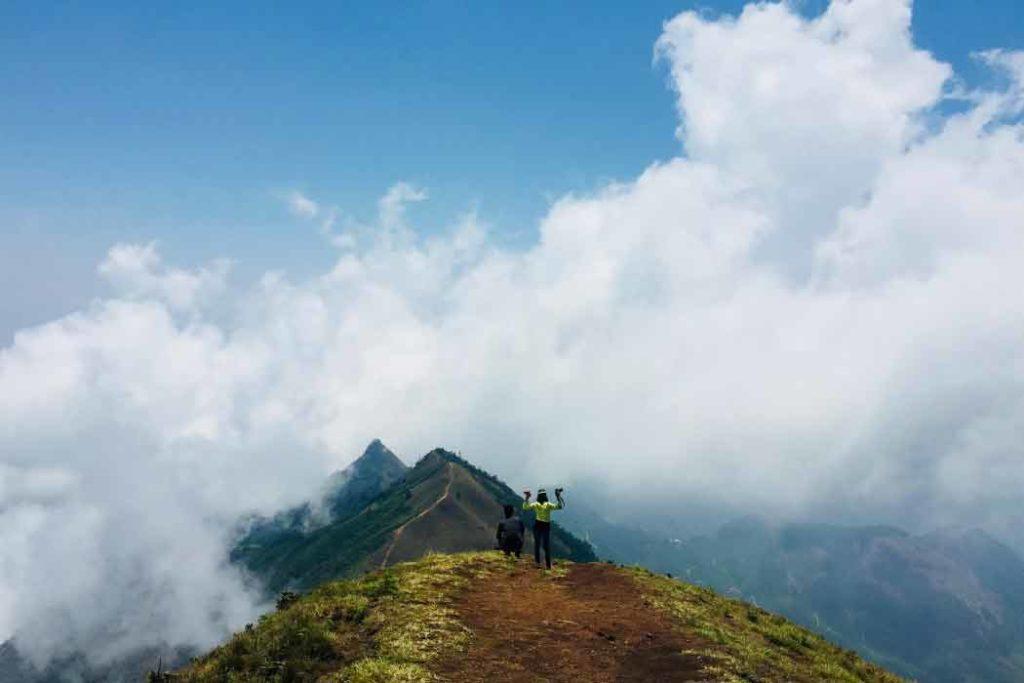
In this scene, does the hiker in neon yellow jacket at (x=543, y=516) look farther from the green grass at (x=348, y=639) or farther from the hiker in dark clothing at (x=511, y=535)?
the green grass at (x=348, y=639)

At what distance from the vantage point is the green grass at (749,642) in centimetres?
2656

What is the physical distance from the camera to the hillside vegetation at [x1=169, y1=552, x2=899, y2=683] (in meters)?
24.0

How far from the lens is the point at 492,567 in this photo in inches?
1604

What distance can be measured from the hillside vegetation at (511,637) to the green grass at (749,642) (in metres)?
0.10

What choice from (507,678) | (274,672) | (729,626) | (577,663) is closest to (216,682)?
(274,672)

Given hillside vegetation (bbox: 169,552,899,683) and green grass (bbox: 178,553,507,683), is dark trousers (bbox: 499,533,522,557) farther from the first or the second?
green grass (bbox: 178,553,507,683)

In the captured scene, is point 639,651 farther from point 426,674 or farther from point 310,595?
point 310,595

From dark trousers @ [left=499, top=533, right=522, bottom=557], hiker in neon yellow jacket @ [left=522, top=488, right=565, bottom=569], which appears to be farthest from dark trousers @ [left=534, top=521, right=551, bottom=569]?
dark trousers @ [left=499, top=533, right=522, bottom=557]

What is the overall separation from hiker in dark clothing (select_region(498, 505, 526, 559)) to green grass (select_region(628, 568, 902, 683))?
295 inches

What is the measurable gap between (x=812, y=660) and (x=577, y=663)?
41.0ft

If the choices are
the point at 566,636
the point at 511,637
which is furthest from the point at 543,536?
the point at 511,637

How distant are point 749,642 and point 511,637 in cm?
1083

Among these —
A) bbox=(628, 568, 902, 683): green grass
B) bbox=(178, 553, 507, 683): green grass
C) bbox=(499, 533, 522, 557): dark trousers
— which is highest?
bbox=(499, 533, 522, 557): dark trousers

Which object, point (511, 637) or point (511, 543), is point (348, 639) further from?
point (511, 543)
